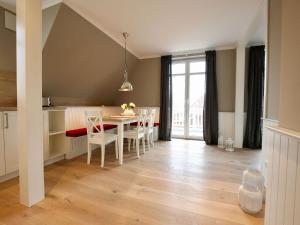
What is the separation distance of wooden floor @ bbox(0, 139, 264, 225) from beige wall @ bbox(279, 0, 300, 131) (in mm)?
1115

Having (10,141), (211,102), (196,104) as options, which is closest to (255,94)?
(211,102)

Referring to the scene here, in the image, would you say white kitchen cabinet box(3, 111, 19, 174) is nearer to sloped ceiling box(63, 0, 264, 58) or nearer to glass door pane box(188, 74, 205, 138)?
sloped ceiling box(63, 0, 264, 58)

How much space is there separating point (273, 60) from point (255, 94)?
2.37 m

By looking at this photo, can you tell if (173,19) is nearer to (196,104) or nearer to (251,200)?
(196,104)

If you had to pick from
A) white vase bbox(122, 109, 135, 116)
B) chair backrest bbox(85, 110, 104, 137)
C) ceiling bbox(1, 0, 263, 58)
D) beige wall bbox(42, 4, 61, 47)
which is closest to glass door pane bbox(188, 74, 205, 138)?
ceiling bbox(1, 0, 263, 58)

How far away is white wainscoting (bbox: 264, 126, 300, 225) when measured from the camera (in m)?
0.85

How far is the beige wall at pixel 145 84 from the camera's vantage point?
5383 millimetres

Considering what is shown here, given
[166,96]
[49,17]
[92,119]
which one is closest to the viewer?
[49,17]

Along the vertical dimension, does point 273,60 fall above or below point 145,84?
below

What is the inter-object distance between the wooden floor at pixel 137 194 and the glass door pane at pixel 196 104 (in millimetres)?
1971

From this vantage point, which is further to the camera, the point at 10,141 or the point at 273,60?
the point at 10,141

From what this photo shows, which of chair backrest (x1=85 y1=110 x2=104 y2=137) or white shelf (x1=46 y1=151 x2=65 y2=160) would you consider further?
white shelf (x1=46 y1=151 x2=65 y2=160)

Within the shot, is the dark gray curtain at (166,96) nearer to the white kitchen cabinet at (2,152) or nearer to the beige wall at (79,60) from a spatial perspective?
the beige wall at (79,60)

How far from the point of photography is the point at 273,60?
207 centimetres
